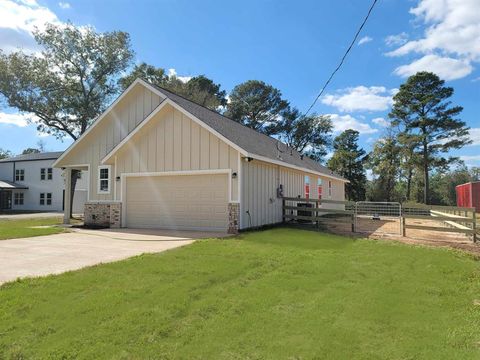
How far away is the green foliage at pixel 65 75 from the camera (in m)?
26.8

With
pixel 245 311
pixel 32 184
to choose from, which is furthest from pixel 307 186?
pixel 32 184

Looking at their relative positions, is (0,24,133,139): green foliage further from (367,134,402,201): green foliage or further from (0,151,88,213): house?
(367,134,402,201): green foliage

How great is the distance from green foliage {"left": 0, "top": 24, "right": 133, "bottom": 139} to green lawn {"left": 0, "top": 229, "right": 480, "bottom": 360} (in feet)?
82.4

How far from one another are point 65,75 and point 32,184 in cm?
1497

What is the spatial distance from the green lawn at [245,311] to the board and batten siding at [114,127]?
11.1 meters

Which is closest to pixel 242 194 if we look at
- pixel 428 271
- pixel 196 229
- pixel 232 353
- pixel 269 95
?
pixel 196 229

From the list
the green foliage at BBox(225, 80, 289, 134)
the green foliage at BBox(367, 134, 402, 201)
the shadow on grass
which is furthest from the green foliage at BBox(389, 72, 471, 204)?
the shadow on grass

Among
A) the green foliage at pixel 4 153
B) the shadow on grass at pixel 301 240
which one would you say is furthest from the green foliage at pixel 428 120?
the green foliage at pixel 4 153

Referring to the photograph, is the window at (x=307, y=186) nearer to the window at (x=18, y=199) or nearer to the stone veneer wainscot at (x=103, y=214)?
the stone veneer wainscot at (x=103, y=214)

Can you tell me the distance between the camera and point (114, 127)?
56.6 feet

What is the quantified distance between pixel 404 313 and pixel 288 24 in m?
9.62

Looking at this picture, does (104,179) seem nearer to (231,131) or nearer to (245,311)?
(231,131)

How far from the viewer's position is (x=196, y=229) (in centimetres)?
1335

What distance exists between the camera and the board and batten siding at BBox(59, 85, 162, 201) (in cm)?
1673
